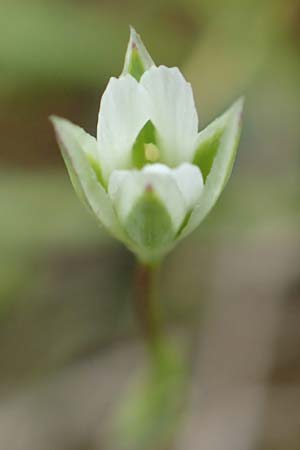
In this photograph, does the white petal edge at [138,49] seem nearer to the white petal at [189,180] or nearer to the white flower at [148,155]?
the white flower at [148,155]

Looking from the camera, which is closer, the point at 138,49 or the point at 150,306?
the point at 138,49

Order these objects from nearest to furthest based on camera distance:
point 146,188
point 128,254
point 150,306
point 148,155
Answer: point 146,188, point 148,155, point 150,306, point 128,254

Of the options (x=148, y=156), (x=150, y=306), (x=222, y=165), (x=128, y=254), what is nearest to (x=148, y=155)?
(x=148, y=156)

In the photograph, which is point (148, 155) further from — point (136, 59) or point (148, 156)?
point (136, 59)

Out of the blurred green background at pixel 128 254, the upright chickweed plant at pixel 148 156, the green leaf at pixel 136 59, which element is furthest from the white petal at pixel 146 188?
the blurred green background at pixel 128 254

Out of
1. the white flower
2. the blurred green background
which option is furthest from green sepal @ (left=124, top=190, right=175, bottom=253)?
the blurred green background

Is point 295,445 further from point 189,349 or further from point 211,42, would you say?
point 211,42
